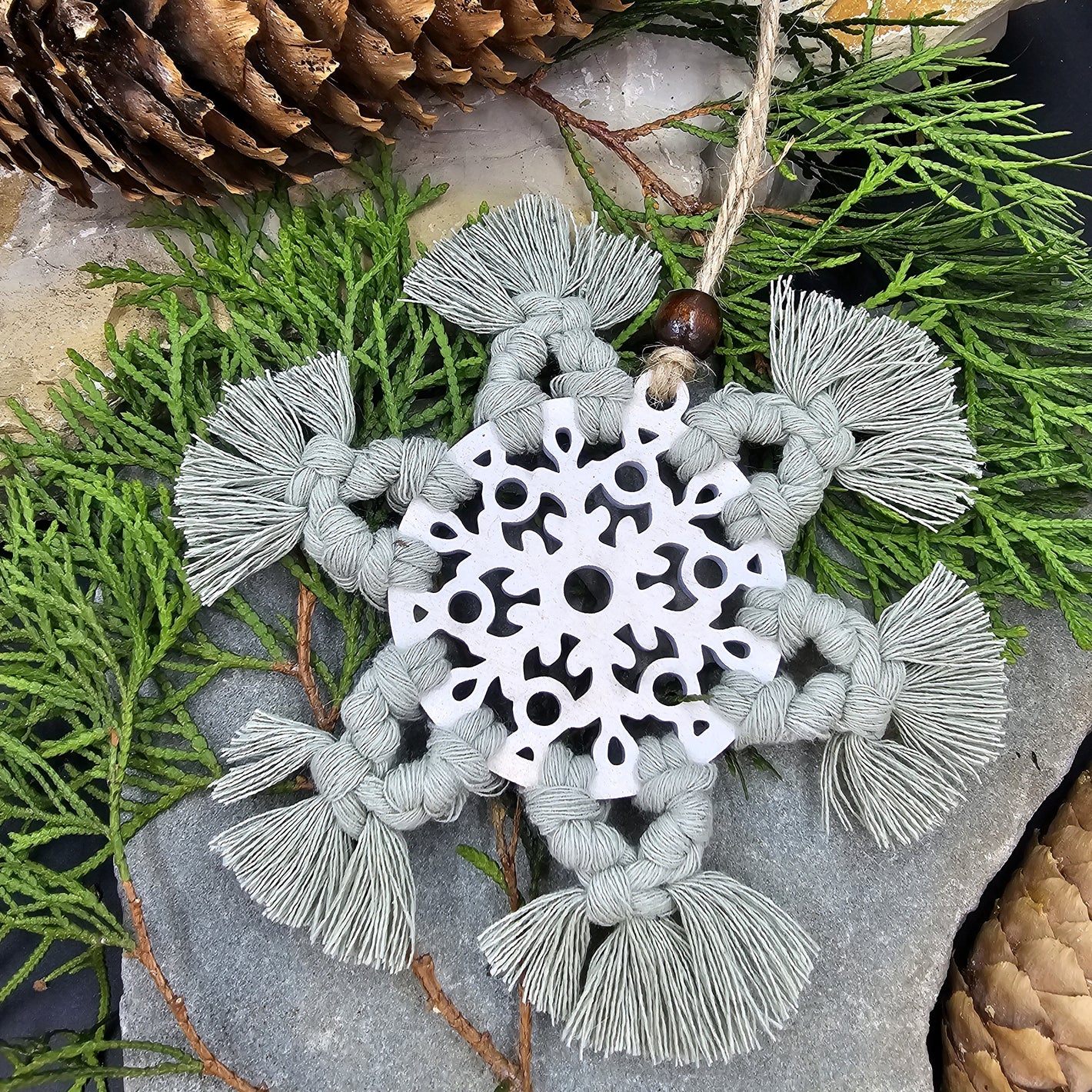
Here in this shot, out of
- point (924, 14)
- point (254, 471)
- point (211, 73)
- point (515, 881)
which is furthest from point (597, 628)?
point (924, 14)

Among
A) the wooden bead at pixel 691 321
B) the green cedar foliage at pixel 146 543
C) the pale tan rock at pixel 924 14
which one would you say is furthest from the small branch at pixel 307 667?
the pale tan rock at pixel 924 14

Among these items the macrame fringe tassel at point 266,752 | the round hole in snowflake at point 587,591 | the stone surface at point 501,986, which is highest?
the macrame fringe tassel at point 266,752

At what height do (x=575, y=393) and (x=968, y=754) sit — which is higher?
(x=575, y=393)

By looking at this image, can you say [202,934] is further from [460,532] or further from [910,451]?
[910,451]

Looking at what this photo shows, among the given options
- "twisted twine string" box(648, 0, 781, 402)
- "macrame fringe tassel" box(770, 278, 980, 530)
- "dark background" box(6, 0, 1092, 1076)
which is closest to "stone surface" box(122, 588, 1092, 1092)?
"macrame fringe tassel" box(770, 278, 980, 530)

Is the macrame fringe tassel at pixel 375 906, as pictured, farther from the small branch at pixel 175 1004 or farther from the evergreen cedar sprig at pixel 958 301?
the evergreen cedar sprig at pixel 958 301

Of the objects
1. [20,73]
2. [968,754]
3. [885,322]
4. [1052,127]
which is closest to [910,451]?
[885,322]

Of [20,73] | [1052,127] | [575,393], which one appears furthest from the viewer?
[1052,127]
